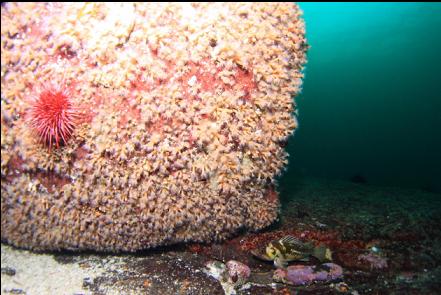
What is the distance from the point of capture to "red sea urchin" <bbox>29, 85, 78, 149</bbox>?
10.4 ft

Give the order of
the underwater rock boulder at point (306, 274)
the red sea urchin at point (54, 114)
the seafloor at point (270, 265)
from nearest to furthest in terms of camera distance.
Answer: the red sea urchin at point (54, 114) → the seafloor at point (270, 265) → the underwater rock boulder at point (306, 274)

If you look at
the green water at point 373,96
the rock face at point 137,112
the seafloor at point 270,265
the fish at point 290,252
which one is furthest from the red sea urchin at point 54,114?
the green water at point 373,96

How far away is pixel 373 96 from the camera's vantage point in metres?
53.8

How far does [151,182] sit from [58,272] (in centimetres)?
195

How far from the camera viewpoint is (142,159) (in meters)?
3.49

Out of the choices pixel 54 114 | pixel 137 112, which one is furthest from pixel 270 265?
pixel 54 114

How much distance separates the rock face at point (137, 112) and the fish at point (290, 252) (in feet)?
3.34

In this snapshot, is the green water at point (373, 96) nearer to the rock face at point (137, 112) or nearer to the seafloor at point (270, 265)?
the seafloor at point (270, 265)

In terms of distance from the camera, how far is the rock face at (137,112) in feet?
11.1

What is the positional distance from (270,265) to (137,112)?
9.95 ft

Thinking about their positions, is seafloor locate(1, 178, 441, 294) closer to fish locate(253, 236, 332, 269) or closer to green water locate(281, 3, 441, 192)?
fish locate(253, 236, 332, 269)

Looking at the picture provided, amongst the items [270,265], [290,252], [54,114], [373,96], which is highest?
[373,96]

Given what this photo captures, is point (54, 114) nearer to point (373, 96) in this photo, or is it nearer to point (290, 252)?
point (290, 252)

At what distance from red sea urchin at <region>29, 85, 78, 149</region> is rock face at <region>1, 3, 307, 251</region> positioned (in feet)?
0.05
